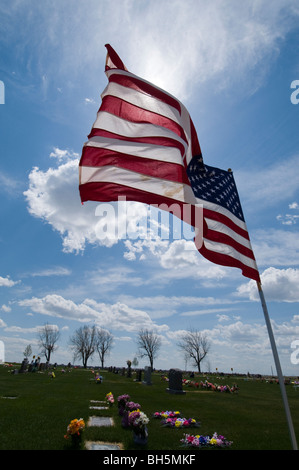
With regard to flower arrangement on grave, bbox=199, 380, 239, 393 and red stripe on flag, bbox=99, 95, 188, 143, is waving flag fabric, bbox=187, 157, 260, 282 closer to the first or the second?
red stripe on flag, bbox=99, 95, 188, 143

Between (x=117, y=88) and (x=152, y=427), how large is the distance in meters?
9.50

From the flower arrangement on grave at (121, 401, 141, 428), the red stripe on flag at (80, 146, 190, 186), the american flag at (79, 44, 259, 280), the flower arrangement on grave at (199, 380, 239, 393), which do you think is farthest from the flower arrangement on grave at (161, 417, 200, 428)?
the flower arrangement on grave at (199, 380, 239, 393)

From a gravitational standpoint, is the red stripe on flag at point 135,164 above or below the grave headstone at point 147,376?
above

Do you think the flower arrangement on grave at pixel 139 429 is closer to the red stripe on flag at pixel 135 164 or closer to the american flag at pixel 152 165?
the american flag at pixel 152 165

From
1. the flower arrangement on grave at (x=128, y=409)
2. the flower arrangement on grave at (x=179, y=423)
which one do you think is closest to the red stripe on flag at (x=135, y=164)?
the flower arrangement on grave at (x=128, y=409)

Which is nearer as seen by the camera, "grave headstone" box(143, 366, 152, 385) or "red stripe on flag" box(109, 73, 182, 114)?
"red stripe on flag" box(109, 73, 182, 114)

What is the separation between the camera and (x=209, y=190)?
6.60 meters

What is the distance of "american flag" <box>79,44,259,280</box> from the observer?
540 cm

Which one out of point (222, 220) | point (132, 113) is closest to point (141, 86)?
point (132, 113)

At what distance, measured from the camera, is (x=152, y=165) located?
5.70 metres

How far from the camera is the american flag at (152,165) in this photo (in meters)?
5.40
